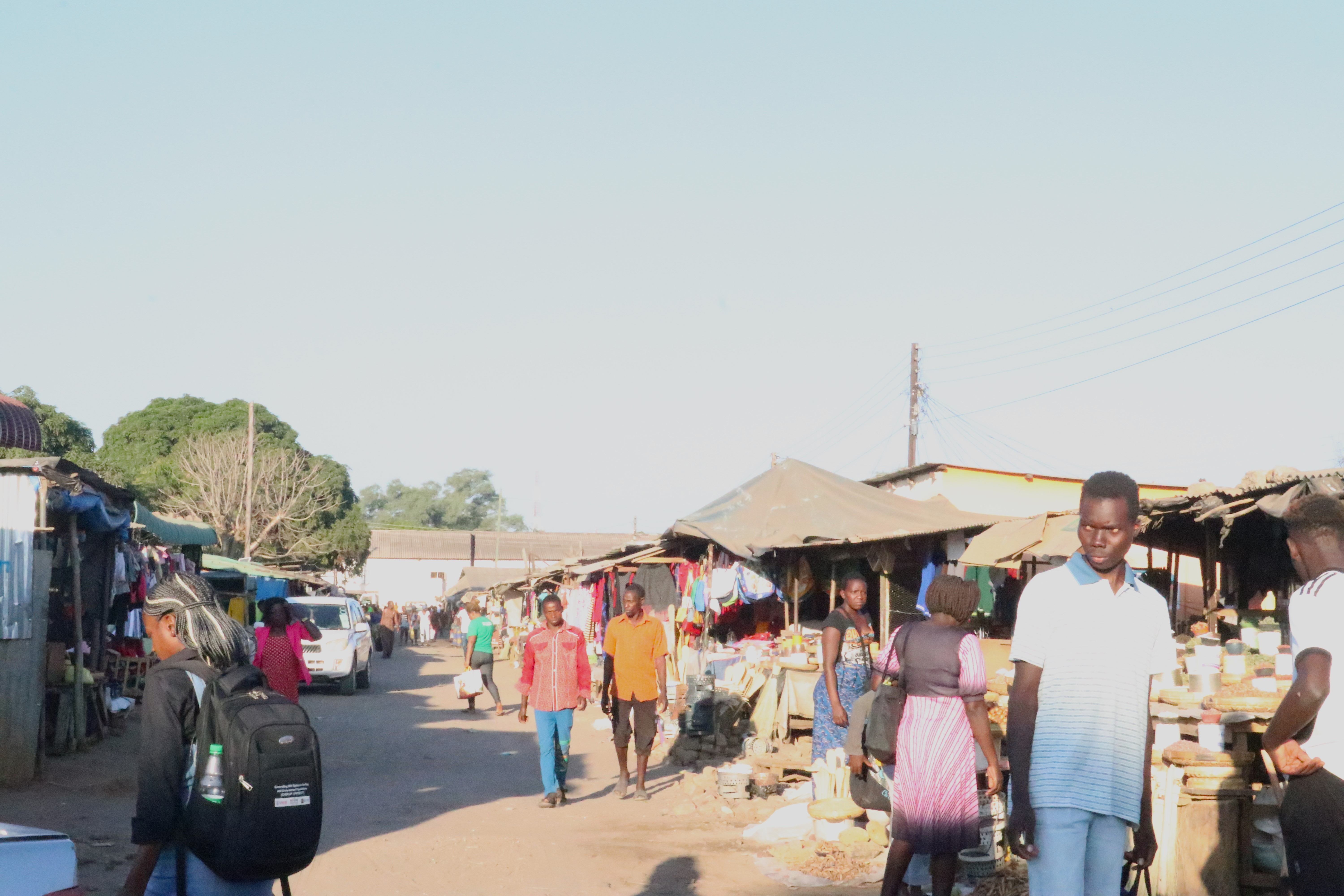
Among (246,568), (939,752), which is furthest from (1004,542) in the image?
(246,568)

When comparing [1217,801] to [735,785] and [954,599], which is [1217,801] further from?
[735,785]

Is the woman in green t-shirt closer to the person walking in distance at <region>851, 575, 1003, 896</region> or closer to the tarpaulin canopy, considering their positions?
the tarpaulin canopy

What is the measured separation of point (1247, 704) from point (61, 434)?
39906 millimetres

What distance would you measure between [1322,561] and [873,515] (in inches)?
495

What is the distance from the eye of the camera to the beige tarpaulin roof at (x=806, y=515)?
52.3 feet

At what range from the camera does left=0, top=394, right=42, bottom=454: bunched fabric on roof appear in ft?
43.4

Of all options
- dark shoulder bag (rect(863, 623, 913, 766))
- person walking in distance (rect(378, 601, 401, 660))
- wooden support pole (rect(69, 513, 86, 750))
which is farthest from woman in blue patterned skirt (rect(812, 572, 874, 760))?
person walking in distance (rect(378, 601, 401, 660))

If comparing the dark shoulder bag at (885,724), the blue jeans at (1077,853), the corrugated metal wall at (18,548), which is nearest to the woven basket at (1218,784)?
the dark shoulder bag at (885,724)

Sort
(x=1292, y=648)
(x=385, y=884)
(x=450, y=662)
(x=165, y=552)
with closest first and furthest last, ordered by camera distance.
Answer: (x=1292, y=648)
(x=385, y=884)
(x=165, y=552)
(x=450, y=662)

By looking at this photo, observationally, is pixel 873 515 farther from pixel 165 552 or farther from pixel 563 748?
pixel 165 552

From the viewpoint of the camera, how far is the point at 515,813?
10711 mm

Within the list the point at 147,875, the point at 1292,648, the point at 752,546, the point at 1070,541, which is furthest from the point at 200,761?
the point at 752,546

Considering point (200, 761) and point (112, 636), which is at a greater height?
point (200, 761)

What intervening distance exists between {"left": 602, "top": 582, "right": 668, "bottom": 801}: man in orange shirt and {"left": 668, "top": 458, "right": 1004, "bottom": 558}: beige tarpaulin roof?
4.17 meters
